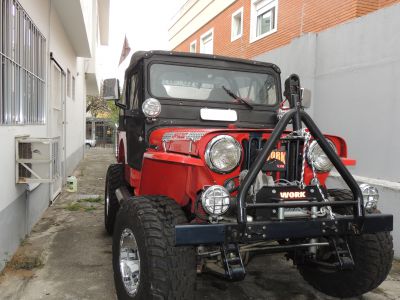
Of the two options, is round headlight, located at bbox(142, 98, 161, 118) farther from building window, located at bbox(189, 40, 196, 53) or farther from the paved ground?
building window, located at bbox(189, 40, 196, 53)

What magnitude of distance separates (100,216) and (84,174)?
18.5ft

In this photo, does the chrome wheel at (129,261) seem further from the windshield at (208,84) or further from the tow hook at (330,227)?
the windshield at (208,84)

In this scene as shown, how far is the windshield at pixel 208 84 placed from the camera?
13.7 ft

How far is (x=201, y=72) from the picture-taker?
170 inches

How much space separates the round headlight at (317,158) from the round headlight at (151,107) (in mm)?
1513

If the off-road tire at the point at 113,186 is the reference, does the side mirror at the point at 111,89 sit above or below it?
above

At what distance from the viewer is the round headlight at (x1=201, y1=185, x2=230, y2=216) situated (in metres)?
2.62

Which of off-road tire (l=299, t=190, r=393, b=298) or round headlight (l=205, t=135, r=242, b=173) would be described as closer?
round headlight (l=205, t=135, r=242, b=173)

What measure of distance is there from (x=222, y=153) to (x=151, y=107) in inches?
48.4

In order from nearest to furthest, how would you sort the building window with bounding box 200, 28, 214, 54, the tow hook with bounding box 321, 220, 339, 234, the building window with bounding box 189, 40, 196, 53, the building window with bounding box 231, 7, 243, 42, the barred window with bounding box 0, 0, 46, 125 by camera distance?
the tow hook with bounding box 321, 220, 339, 234, the barred window with bounding box 0, 0, 46, 125, the building window with bounding box 231, 7, 243, 42, the building window with bounding box 200, 28, 214, 54, the building window with bounding box 189, 40, 196, 53

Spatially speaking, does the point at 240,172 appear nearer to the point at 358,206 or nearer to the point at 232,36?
the point at 358,206

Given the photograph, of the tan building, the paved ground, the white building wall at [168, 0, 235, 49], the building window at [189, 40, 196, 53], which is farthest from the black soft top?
the building window at [189, 40, 196, 53]

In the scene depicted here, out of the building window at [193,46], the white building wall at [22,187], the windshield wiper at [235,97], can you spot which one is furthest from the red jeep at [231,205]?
the building window at [193,46]

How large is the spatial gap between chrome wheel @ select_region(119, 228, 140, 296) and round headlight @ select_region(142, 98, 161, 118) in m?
1.22
